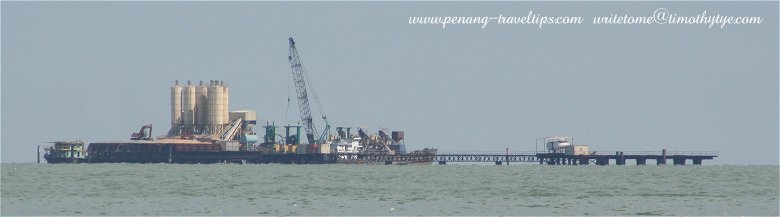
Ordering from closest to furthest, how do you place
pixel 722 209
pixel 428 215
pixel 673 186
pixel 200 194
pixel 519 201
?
pixel 428 215 < pixel 722 209 < pixel 519 201 < pixel 200 194 < pixel 673 186

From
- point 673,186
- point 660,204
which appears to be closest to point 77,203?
point 660,204

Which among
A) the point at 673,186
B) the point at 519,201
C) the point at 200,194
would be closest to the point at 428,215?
the point at 519,201

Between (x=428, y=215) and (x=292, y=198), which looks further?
(x=292, y=198)

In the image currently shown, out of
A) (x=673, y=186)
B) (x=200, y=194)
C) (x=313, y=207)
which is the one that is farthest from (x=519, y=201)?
(x=673, y=186)

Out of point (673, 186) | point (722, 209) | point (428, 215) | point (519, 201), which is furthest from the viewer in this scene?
point (673, 186)

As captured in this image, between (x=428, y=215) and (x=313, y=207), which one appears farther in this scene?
(x=313, y=207)

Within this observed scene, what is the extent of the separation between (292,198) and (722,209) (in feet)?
87.8

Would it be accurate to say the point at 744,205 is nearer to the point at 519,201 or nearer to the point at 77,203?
the point at 519,201

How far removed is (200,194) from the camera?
99125 mm

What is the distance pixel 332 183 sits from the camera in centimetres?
12356

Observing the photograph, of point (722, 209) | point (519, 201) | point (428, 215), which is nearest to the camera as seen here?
point (428, 215)

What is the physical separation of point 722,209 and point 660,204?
5.24 metres

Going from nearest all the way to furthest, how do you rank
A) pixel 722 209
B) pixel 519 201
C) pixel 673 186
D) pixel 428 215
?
pixel 428 215
pixel 722 209
pixel 519 201
pixel 673 186

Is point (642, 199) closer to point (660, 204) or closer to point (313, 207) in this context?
point (660, 204)
